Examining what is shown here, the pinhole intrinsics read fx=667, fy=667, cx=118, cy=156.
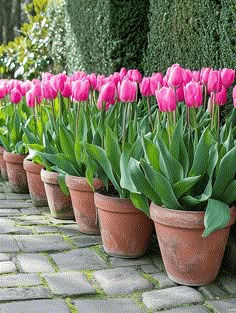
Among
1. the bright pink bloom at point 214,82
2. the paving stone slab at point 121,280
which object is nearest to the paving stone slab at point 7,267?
the paving stone slab at point 121,280

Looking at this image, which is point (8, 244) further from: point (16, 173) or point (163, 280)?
point (16, 173)

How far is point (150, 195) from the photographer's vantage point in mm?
3100

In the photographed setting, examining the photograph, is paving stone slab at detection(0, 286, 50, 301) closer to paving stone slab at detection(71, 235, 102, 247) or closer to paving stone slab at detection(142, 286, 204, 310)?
paving stone slab at detection(142, 286, 204, 310)

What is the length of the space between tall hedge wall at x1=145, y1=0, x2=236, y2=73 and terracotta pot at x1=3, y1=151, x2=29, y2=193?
1348 millimetres

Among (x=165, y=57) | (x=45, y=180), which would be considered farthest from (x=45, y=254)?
(x=165, y=57)

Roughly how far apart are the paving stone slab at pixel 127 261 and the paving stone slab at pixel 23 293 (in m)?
0.52

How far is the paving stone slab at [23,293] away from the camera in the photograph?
2.84 metres

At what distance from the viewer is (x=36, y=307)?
8.98 feet

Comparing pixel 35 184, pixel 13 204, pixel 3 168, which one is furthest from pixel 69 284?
pixel 3 168

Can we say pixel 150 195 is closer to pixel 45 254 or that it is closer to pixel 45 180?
pixel 45 254

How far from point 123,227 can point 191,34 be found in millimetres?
1798

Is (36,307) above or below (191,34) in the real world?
below

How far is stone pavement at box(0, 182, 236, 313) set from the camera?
2.78 meters

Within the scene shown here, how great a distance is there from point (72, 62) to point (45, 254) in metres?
4.71
